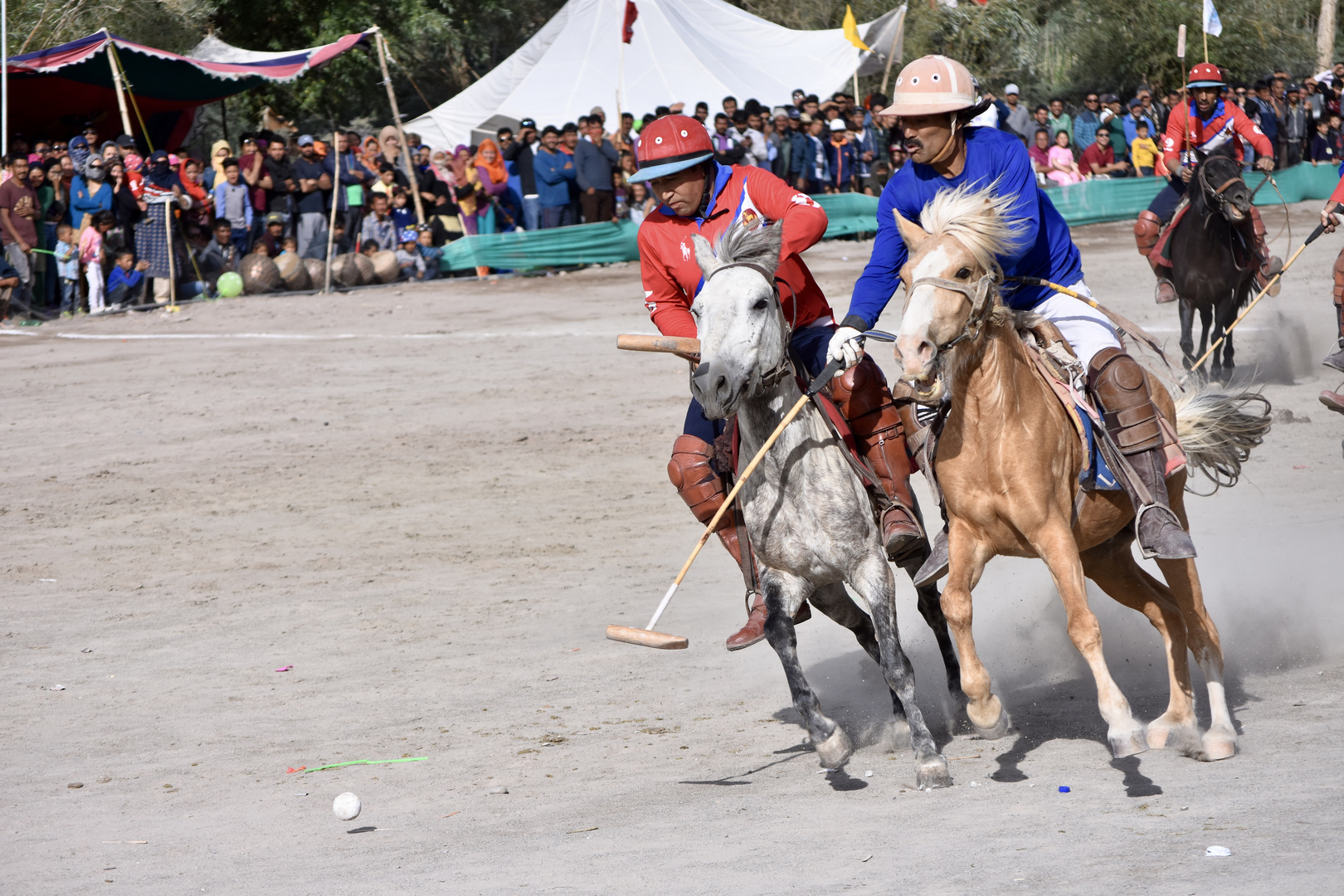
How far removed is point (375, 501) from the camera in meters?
11.4

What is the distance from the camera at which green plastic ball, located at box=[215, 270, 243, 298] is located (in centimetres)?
2012

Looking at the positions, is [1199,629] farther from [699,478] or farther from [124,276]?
[124,276]

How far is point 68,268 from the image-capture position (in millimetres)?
18766

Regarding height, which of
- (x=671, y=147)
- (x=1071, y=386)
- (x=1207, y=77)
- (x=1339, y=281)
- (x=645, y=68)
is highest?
(x=645, y=68)

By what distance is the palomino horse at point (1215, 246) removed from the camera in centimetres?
1310

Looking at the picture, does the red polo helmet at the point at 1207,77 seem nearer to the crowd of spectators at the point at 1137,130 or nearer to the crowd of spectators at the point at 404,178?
the crowd of spectators at the point at 404,178

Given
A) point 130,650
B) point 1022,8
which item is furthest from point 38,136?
point 1022,8

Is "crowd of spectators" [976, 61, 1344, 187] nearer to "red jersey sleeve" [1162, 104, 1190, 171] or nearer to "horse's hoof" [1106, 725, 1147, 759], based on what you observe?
"red jersey sleeve" [1162, 104, 1190, 171]

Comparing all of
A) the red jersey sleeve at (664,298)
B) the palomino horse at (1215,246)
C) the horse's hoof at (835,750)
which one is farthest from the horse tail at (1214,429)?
the palomino horse at (1215,246)

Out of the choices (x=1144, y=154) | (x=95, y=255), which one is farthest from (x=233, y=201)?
(x=1144, y=154)

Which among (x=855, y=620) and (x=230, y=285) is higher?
(x=230, y=285)

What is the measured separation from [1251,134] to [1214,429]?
26.3ft

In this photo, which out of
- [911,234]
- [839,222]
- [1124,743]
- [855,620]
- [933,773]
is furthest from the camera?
[839,222]

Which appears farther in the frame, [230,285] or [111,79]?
[111,79]
